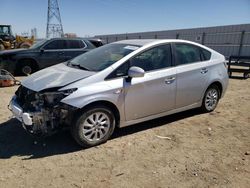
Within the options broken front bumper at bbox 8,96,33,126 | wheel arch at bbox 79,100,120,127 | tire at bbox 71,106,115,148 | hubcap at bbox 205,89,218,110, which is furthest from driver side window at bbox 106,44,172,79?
hubcap at bbox 205,89,218,110

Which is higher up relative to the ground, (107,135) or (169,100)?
(169,100)

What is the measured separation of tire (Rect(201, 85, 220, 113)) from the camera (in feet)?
18.6

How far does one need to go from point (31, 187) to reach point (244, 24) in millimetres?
21232

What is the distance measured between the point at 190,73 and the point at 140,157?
6.88ft

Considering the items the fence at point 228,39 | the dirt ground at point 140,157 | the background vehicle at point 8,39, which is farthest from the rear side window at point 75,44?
the fence at point 228,39

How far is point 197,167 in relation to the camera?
3.56m

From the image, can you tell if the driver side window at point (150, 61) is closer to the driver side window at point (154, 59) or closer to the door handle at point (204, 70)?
the driver side window at point (154, 59)

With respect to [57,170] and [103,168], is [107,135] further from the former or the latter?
[57,170]

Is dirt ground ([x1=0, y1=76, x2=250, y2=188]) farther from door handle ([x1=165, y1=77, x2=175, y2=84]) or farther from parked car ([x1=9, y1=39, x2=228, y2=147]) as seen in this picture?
door handle ([x1=165, y1=77, x2=175, y2=84])

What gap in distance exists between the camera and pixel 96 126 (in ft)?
13.3

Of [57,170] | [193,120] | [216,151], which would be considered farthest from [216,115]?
[57,170]

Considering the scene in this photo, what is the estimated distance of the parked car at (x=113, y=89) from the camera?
3799mm

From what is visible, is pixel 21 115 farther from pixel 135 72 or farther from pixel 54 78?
pixel 135 72

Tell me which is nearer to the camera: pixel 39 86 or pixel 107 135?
pixel 39 86
